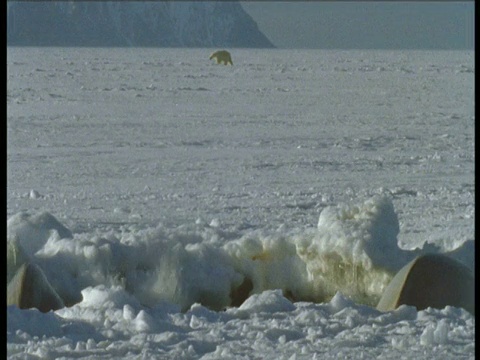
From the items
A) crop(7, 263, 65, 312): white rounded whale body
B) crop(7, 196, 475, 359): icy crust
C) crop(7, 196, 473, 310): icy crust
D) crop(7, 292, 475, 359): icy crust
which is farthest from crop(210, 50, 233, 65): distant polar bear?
crop(7, 292, 475, 359): icy crust

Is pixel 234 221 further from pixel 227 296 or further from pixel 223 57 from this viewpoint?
pixel 223 57

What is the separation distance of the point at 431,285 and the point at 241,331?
87 cm

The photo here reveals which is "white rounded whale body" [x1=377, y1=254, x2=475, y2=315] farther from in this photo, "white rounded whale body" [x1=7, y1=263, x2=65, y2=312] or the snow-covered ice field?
"white rounded whale body" [x1=7, y1=263, x2=65, y2=312]

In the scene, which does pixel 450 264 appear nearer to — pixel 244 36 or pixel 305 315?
pixel 305 315

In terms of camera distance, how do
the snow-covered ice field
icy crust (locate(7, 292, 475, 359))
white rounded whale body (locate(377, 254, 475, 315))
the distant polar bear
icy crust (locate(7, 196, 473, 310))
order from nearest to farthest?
1. icy crust (locate(7, 292, 475, 359))
2. the snow-covered ice field
3. white rounded whale body (locate(377, 254, 475, 315))
4. icy crust (locate(7, 196, 473, 310))
5. the distant polar bear

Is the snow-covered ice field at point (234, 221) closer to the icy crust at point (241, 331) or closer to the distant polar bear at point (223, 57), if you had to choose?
the icy crust at point (241, 331)

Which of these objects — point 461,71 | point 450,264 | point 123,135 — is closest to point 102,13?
point 461,71

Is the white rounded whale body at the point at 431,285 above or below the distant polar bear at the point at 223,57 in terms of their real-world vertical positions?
below

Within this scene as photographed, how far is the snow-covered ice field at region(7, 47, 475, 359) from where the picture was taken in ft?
10.4

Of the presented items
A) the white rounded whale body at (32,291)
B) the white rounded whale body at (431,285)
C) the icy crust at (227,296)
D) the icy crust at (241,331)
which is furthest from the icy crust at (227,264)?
the icy crust at (241,331)

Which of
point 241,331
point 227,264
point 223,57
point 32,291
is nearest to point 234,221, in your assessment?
point 227,264

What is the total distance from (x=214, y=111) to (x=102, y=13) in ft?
112

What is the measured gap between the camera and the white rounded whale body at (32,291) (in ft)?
12.1

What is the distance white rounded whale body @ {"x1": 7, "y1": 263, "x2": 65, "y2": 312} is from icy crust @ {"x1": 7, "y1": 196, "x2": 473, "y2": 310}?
26 cm
